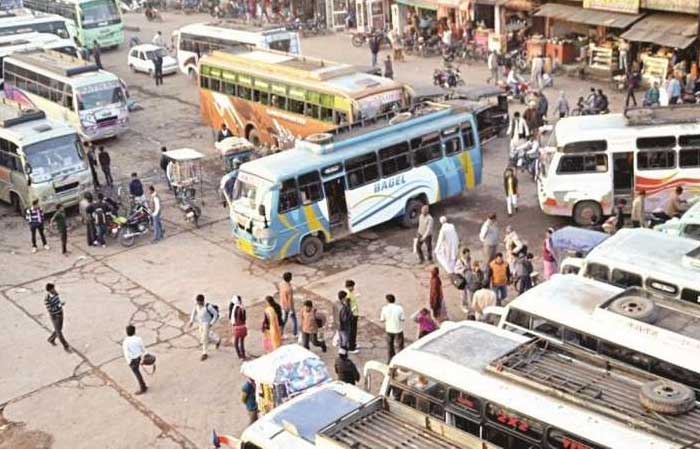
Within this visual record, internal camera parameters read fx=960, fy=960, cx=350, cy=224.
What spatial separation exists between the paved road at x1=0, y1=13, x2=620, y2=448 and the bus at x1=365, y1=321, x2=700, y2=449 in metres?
4.01

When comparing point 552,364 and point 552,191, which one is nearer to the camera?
point 552,364

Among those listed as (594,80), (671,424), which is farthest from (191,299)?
(594,80)

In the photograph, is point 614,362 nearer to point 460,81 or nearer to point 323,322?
point 323,322

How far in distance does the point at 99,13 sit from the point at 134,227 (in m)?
26.7

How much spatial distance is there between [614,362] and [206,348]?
7823mm

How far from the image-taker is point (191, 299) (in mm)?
18859

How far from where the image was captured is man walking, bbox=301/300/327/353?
15617 millimetres

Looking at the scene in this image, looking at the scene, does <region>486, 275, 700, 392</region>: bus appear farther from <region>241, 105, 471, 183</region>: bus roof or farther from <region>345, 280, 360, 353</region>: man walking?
<region>241, 105, 471, 183</region>: bus roof

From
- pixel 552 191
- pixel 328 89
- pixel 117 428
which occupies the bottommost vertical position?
pixel 117 428

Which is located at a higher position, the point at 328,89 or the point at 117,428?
the point at 328,89

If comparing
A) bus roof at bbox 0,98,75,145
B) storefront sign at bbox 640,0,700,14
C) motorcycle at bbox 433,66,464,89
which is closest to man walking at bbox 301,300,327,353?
bus roof at bbox 0,98,75,145

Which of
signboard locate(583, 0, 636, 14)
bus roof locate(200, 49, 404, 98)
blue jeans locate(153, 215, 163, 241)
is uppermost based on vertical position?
signboard locate(583, 0, 636, 14)

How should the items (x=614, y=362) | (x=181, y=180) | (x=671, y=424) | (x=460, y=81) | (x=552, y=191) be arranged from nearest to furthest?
(x=671, y=424) → (x=614, y=362) → (x=552, y=191) → (x=181, y=180) → (x=460, y=81)

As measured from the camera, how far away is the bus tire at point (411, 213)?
21.5 meters
